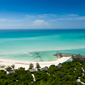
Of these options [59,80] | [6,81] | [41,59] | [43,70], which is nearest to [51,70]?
[43,70]

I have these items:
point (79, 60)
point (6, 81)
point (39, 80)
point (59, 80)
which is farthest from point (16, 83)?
point (79, 60)

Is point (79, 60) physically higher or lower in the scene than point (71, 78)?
higher

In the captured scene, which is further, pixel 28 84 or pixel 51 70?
pixel 51 70

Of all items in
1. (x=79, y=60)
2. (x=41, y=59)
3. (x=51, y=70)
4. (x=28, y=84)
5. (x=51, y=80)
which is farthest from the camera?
(x=41, y=59)

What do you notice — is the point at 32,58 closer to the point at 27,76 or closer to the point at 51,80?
the point at 27,76

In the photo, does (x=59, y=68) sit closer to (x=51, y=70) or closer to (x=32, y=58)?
(x=51, y=70)

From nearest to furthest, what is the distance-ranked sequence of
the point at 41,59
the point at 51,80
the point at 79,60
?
1. the point at 51,80
2. the point at 79,60
3. the point at 41,59

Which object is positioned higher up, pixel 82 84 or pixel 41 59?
pixel 41 59

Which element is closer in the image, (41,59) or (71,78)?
(71,78)

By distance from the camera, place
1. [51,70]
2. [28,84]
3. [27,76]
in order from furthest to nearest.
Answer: [51,70] → [27,76] → [28,84]
